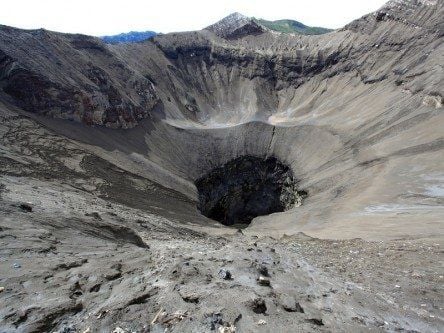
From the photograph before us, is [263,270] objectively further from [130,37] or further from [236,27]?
[130,37]

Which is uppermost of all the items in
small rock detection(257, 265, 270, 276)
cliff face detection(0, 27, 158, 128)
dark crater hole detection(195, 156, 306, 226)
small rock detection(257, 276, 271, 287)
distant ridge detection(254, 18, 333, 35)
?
distant ridge detection(254, 18, 333, 35)

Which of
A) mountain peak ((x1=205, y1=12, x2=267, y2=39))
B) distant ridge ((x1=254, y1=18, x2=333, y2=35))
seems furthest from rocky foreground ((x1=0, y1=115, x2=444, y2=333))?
distant ridge ((x1=254, y1=18, x2=333, y2=35))

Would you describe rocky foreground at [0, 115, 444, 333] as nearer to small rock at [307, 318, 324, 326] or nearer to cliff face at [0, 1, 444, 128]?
small rock at [307, 318, 324, 326]

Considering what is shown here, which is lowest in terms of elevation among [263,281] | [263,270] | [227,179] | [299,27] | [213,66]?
[263,281]

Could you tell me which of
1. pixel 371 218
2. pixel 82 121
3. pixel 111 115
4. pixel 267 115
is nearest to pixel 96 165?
pixel 82 121

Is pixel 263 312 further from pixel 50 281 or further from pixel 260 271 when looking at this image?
pixel 50 281

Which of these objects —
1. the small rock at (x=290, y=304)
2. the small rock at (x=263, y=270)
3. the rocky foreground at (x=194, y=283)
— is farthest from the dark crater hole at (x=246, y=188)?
the small rock at (x=290, y=304)

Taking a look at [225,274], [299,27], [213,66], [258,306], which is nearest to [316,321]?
[258,306]
